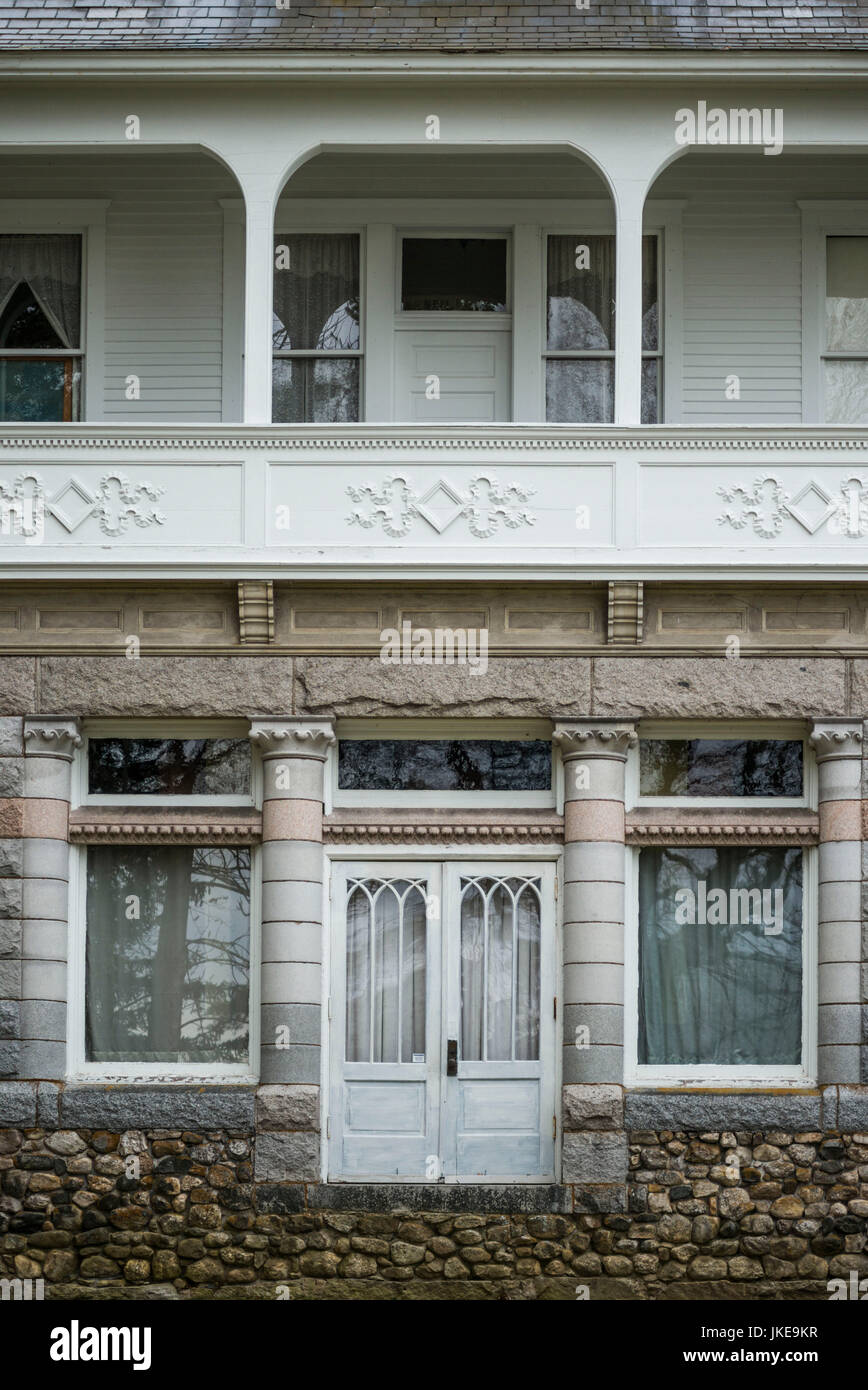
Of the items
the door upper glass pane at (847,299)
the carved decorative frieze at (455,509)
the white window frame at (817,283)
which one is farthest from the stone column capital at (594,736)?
the door upper glass pane at (847,299)

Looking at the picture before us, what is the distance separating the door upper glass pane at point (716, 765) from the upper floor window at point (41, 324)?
540 cm

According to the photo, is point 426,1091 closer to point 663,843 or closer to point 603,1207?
point 603,1207

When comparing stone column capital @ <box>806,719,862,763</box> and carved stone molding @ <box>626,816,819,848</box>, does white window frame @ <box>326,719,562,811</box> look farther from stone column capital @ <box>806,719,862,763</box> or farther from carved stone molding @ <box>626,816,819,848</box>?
stone column capital @ <box>806,719,862,763</box>

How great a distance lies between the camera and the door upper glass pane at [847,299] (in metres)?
14.9

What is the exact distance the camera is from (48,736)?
13516 millimetres

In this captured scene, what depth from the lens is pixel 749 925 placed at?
45.1 ft

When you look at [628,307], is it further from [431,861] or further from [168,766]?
[168,766]

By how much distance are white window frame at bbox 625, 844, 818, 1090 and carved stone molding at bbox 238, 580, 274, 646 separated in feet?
10.2

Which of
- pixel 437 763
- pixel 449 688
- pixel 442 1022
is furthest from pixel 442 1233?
pixel 449 688

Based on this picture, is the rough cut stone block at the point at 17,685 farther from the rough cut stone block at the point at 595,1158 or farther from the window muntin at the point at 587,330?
the rough cut stone block at the point at 595,1158

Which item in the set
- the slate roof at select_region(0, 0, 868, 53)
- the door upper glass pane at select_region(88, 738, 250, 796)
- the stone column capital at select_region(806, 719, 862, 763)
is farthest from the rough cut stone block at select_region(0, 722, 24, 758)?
the stone column capital at select_region(806, 719, 862, 763)

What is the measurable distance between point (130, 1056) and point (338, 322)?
5.97m

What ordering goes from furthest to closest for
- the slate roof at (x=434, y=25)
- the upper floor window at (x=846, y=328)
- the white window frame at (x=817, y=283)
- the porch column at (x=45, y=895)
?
the upper floor window at (x=846, y=328)
the white window frame at (x=817, y=283)
the slate roof at (x=434, y=25)
the porch column at (x=45, y=895)

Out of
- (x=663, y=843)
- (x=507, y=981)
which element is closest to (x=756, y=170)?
(x=663, y=843)
